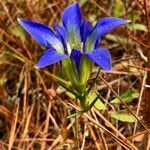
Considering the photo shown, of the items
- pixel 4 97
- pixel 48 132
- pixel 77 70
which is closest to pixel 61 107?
pixel 48 132

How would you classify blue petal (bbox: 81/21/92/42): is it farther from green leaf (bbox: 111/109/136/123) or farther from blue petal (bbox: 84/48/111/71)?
green leaf (bbox: 111/109/136/123)

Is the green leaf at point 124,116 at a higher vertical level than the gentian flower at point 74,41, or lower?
lower

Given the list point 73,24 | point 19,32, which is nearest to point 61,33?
point 73,24

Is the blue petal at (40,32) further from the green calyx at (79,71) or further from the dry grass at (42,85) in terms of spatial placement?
the dry grass at (42,85)

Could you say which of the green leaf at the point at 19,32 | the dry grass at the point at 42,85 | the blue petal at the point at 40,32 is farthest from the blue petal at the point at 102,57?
the green leaf at the point at 19,32

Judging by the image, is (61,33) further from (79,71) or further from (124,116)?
(124,116)
